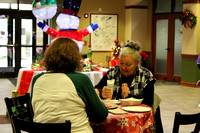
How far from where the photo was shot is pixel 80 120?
2.12 m

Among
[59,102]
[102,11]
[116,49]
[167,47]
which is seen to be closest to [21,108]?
[59,102]

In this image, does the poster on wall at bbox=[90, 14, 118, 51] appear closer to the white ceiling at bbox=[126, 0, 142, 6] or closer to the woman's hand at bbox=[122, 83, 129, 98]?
the white ceiling at bbox=[126, 0, 142, 6]

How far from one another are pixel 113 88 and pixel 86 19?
8486 millimetres

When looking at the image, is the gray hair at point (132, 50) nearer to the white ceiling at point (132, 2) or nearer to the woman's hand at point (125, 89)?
the woman's hand at point (125, 89)

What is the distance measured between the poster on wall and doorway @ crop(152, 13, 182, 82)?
136cm

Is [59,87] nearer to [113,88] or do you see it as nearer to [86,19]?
[113,88]

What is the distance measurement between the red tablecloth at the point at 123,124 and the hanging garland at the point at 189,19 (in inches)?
296

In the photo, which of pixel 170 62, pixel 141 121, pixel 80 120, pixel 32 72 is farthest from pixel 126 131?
pixel 170 62

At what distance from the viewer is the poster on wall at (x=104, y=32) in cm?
1148

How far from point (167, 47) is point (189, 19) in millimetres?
1732

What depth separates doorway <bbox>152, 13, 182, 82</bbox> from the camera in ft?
A: 35.6

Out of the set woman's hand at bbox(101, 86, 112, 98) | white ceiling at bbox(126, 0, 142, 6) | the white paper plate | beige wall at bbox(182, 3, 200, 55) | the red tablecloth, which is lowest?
the red tablecloth

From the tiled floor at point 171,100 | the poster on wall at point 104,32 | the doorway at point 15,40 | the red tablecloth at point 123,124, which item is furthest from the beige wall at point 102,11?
the red tablecloth at point 123,124

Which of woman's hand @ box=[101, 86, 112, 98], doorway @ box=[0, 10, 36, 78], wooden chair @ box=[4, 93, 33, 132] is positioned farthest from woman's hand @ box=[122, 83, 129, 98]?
doorway @ box=[0, 10, 36, 78]
